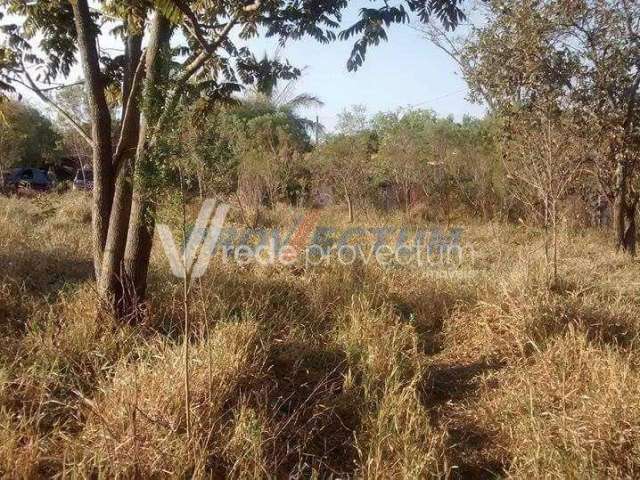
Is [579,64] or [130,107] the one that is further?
[579,64]

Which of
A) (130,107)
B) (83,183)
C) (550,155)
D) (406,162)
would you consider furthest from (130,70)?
(83,183)

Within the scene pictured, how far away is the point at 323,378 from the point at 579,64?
6164 millimetres

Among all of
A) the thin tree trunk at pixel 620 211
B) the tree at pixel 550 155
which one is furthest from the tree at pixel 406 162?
the tree at pixel 550 155

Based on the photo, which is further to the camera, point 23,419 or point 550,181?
point 550,181

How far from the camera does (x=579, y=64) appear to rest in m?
6.50

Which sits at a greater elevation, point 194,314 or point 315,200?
point 315,200

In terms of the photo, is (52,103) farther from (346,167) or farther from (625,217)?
(346,167)

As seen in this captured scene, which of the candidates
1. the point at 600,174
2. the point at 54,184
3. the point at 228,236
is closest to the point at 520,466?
the point at 228,236

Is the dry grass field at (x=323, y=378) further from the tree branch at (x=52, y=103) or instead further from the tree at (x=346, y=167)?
the tree at (x=346, y=167)

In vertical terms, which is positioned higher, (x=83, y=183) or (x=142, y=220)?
(x=83, y=183)

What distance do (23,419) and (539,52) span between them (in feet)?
22.4

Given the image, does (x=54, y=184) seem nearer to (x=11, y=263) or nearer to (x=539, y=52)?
(x=11, y=263)

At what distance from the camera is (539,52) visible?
605 centimetres

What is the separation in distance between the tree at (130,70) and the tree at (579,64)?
4.34 meters
